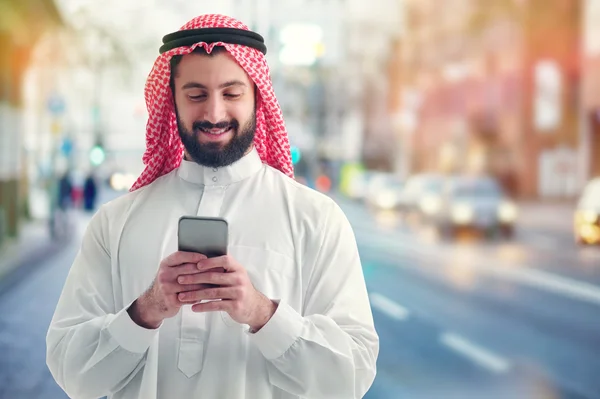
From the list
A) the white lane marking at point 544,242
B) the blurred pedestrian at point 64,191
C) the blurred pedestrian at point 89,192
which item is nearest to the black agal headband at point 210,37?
the blurred pedestrian at point 64,191

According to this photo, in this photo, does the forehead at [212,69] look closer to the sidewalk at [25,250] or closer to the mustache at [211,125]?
the mustache at [211,125]

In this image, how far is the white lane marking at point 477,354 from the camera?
304 inches

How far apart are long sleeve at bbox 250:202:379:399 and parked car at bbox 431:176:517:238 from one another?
13392mm

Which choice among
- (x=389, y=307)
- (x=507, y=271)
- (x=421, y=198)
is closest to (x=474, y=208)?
(x=507, y=271)

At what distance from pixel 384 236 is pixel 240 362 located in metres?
16.3

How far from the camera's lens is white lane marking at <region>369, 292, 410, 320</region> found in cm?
934

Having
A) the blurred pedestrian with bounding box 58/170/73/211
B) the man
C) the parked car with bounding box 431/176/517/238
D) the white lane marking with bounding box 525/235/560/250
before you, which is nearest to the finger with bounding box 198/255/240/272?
the man

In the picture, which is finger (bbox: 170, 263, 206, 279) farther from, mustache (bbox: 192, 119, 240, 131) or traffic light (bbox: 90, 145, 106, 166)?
traffic light (bbox: 90, 145, 106, 166)

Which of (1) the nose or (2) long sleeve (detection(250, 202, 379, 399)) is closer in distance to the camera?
(2) long sleeve (detection(250, 202, 379, 399))

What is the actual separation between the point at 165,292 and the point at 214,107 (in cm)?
35

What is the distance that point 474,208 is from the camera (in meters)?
15.4

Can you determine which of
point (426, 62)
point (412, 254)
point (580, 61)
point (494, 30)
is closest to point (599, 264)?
point (412, 254)

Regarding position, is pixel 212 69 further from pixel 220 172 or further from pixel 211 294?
pixel 211 294

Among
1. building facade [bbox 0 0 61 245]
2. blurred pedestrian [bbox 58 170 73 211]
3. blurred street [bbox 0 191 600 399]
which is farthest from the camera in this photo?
blurred pedestrian [bbox 58 170 73 211]
